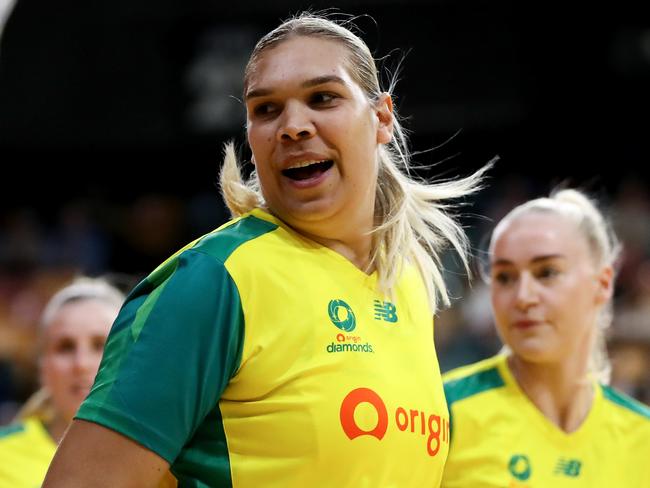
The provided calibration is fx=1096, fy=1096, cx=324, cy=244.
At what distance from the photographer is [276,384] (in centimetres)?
231

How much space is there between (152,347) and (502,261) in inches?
67.8

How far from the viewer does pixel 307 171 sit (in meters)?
2.55

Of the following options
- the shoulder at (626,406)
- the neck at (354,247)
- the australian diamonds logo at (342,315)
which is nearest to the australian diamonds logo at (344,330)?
the australian diamonds logo at (342,315)

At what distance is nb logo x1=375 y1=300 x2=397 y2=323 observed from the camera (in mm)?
2619

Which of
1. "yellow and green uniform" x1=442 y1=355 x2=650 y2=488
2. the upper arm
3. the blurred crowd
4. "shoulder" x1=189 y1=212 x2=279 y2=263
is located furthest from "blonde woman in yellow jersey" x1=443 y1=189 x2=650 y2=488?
the blurred crowd

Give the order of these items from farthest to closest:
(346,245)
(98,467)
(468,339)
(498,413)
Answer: (468,339) → (498,413) → (346,245) → (98,467)

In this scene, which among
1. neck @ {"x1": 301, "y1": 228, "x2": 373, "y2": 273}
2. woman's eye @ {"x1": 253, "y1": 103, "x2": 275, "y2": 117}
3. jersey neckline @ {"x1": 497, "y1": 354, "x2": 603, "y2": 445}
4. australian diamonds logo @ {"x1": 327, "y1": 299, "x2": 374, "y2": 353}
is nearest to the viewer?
australian diamonds logo @ {"x1": 327, "y1": 299, "x2": 374, "y2": 353}

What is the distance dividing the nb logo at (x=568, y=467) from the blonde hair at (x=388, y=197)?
0.72 meters

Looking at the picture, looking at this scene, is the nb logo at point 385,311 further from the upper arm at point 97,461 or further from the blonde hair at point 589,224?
the blonde hair at point 589,224

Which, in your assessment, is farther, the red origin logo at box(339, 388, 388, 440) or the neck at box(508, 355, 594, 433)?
the neck at box(508, 355, 594, 433)

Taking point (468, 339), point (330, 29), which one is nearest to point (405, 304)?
point (330, 29)

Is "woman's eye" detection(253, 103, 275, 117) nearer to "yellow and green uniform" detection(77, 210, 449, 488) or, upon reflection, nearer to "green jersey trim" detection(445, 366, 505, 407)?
"yellow and green uniform" detection(77, 210, 449, 488)

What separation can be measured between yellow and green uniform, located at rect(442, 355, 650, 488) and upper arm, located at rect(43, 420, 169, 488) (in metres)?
1.44

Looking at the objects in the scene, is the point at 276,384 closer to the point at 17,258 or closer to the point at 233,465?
the point at 233,465
